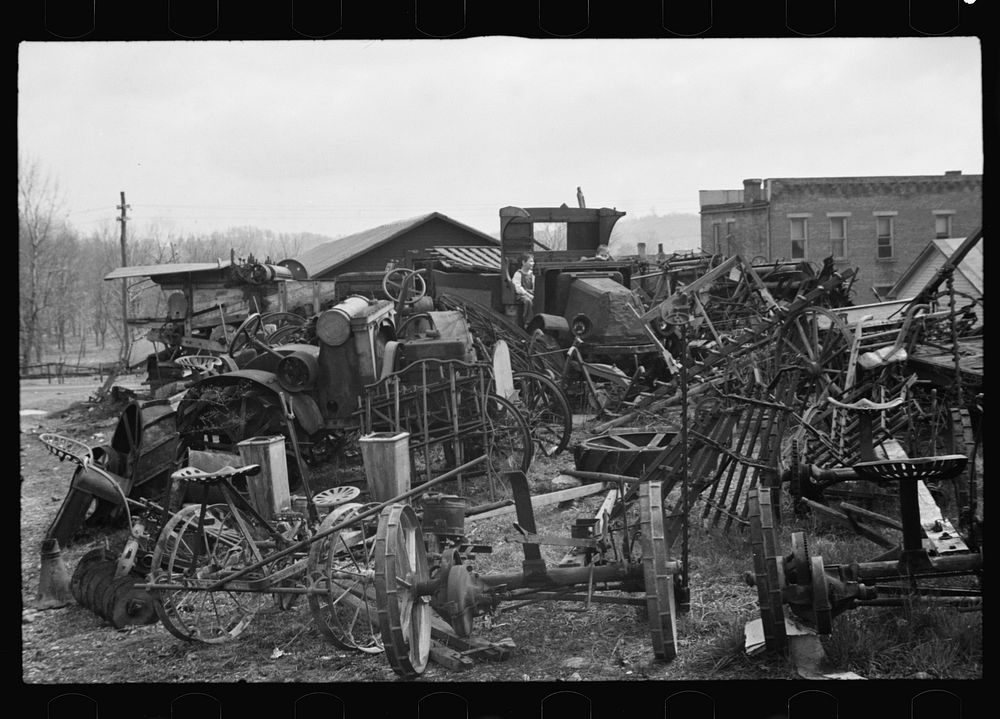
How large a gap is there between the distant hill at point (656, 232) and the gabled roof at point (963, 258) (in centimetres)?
273

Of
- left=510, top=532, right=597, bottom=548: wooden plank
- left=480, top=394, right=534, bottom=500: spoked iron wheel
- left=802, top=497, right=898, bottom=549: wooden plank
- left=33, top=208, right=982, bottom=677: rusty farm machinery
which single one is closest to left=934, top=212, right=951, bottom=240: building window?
left=33, top=208, right=982, bottom=677: rusty farm machinery

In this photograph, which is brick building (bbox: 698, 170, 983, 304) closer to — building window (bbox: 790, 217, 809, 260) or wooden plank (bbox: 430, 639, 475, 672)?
building window (bbox: 790, 217, 809, 260)

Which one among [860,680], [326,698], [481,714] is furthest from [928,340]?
[326,698]

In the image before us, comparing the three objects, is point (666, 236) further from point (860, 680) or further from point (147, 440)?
point (860, 680)

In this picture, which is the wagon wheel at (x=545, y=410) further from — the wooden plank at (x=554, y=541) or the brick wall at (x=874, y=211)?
the wooden plank at (x=554, y=541)

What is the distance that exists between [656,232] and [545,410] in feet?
12.5

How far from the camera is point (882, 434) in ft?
19.5

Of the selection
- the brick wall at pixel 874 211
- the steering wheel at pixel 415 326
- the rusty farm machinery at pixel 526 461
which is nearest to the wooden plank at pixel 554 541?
the rusty farm machinery at pixel 526 461

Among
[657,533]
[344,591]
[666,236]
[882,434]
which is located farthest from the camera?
[666,236]

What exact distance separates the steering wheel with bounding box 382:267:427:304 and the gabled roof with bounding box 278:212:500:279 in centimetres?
49

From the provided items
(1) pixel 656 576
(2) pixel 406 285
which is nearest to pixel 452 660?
(1) pixel 656 576

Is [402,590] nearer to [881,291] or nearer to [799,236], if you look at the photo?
[881,291]

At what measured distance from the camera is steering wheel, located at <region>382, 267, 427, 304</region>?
9195 mm

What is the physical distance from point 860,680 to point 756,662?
52cm
